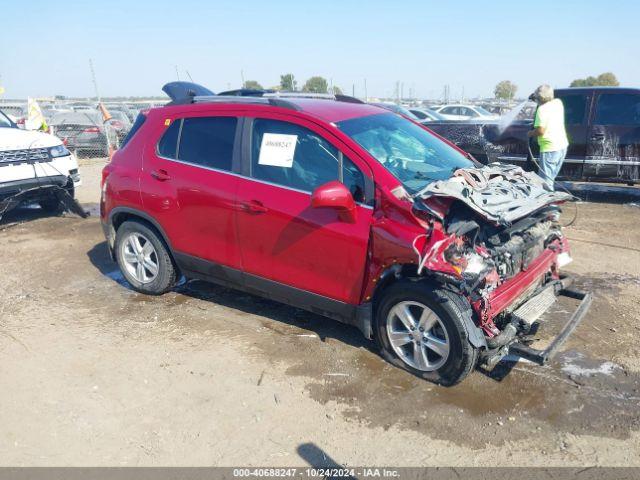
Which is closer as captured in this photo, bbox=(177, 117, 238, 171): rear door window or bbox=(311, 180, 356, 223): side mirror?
bbox=(311, 180, 356, 223): side mirror

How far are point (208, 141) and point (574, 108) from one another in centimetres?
691

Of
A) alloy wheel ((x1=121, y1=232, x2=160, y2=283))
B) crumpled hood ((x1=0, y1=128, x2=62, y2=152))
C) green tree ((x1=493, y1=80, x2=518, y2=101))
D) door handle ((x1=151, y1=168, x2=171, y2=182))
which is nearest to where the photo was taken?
door handle ((x1=151, y1=168, x2=171, y2=182))

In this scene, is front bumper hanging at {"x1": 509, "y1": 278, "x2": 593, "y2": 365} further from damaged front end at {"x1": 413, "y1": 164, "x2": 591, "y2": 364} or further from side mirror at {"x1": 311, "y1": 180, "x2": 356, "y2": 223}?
side mirror at {"x1": 311, "y1": 180, "x2": 356, "y2": 223}

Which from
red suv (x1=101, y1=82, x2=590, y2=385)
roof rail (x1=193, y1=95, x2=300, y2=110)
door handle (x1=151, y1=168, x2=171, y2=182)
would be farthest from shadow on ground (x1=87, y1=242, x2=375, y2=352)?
roof rail (x1=193, y1=95, x2=300, y2=110)

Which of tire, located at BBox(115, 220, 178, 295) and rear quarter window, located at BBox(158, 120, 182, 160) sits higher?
rear quarter window, located at BBox(158, 120, 182, 160)

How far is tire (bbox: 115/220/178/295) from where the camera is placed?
4918mm

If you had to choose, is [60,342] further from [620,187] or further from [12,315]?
[620,187]

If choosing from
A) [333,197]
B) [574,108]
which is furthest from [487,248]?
[574,108]

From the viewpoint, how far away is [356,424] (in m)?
3.19

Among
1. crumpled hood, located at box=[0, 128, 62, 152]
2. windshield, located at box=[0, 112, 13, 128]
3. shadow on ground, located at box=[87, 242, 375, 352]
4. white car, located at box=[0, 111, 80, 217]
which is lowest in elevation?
shadow on ground, located at box=[87, 242, 375, 352]

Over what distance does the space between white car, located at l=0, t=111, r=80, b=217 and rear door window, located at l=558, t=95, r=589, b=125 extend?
8090 millimetres

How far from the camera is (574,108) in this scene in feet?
28.7

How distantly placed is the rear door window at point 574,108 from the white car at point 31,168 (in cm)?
809

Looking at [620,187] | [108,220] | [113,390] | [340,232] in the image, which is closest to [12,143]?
[108,220]
